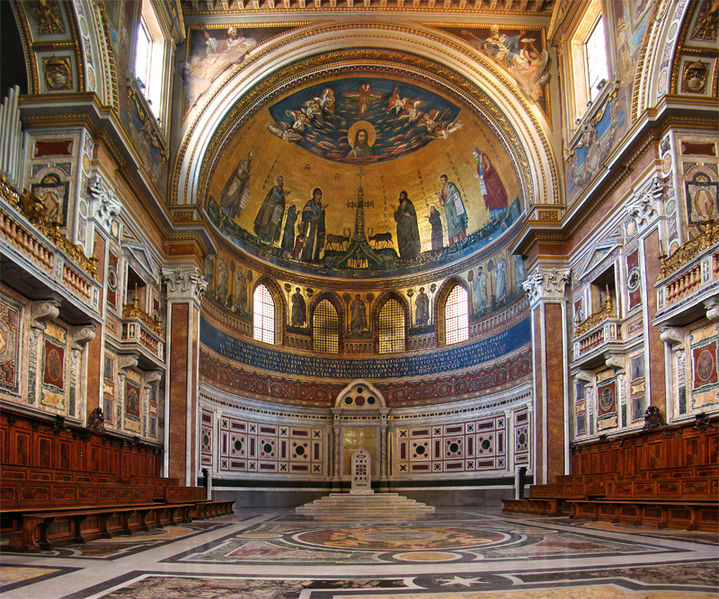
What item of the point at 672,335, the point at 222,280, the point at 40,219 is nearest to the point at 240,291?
the point at 222,280

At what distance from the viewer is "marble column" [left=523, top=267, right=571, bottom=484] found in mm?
25172

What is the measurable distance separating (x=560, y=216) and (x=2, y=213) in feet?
65.1

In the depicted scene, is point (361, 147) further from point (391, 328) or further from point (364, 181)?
point (391, 328)

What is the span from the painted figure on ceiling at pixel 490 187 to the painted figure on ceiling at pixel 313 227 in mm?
8359

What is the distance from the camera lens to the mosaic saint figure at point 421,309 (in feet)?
115

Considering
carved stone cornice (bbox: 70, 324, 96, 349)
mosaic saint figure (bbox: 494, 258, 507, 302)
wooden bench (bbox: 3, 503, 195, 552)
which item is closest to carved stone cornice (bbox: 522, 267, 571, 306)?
mosaic saint figure (bbox: 494, 258, 507, 302)

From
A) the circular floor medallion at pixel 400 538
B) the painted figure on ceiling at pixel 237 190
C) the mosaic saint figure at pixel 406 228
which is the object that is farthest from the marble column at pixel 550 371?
the painted figure on ceiling at pixel 237 190

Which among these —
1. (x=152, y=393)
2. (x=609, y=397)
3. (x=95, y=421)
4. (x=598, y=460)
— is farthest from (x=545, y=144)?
(x=95, y=421)

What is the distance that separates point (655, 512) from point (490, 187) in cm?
1922

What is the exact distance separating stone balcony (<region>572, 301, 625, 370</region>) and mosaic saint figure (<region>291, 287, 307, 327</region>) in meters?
14.7

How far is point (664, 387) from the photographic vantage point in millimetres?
18250

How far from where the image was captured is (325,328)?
1430 inches

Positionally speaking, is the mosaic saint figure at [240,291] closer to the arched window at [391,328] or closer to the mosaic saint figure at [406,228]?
the arched window at [391,328]

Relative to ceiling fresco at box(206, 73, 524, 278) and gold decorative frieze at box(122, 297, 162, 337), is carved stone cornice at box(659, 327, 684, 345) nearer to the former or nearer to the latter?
ceiling fresco at box(206, 73, 524, 278)
